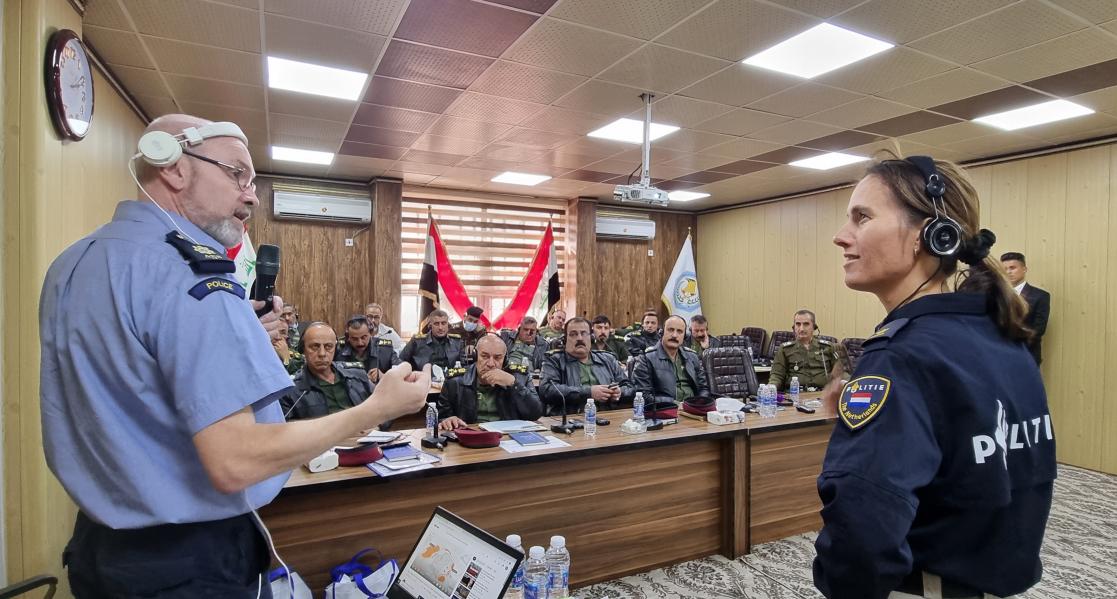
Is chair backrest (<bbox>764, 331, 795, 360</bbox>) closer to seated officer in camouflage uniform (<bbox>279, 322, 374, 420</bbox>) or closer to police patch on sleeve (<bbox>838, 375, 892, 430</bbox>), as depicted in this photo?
seated officer in camouflage uniform (<bbox>279, 322, 374, 420</bbox>)

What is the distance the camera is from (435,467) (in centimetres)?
226

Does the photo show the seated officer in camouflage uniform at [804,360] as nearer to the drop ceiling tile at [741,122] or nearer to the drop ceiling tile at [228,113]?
the drop ceiling tile at [741,122]

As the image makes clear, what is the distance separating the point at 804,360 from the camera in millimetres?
5051

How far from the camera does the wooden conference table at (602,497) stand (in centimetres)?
217

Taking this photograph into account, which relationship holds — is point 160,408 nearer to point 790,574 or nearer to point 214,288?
point 214,288

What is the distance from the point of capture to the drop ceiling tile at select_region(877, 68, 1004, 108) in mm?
3558

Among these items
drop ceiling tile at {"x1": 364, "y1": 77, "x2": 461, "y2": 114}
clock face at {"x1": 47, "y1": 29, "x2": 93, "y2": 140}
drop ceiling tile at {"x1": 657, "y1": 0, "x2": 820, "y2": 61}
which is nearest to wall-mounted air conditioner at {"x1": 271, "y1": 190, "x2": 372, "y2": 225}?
drop ceiling tile at {"x1": 364, "y1": 77, "x2": 461, "y2": 114}

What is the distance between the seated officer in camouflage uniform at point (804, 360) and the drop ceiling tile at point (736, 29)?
2.85 m

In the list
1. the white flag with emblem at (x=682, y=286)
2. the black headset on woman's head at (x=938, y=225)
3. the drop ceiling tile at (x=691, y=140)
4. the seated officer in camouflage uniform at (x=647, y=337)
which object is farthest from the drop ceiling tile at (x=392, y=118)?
the white flag with emblem at (x=682, y=286)

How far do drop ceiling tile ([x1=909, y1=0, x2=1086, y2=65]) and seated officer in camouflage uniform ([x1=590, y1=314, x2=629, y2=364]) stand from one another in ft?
12.0

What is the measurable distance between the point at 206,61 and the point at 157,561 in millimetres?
Answer: 3515

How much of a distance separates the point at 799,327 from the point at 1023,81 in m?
2.45

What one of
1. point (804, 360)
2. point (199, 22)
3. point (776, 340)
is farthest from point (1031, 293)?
point (199, 22)

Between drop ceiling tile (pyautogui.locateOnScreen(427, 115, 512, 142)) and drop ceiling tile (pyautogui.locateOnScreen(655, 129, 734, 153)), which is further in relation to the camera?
drop ceiling tile (pyautogui.locateOnScreen(655, 129, 734, 153))
